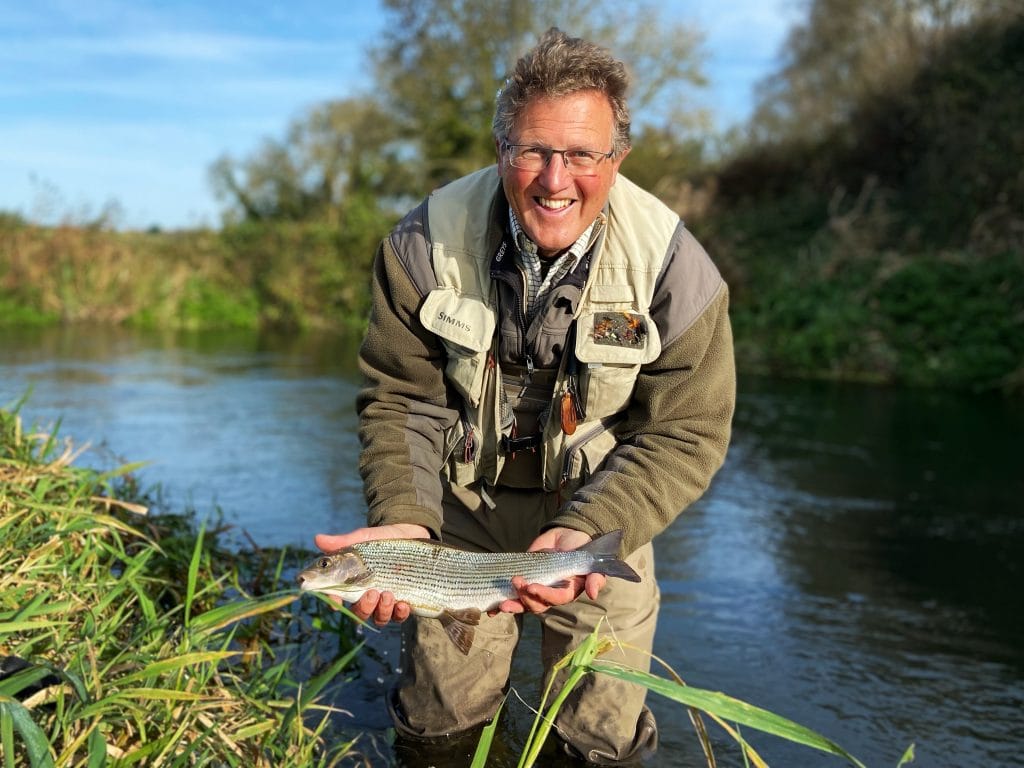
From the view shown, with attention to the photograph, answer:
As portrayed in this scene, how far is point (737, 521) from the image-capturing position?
7660 millimetres

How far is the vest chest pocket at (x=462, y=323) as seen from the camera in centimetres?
376

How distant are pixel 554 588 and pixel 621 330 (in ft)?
3.12

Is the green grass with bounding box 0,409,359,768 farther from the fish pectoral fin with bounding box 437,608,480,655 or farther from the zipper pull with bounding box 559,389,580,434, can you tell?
the zipper pull with bounding box 559,389,580,434

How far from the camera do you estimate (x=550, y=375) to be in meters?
3.92

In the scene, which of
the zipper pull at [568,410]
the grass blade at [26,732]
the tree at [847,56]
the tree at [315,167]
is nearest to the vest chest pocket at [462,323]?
the zipper pull at [568,410]

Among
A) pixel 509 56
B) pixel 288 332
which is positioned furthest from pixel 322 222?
pixel 509 56

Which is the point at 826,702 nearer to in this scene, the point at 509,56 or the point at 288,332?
the point at 288,332

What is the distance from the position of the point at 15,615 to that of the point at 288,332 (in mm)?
20096

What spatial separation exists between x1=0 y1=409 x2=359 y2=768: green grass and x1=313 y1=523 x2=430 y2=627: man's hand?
0.62ft

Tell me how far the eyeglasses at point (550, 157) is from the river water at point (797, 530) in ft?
7.34

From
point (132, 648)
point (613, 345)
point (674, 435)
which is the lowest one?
point (132, 648)

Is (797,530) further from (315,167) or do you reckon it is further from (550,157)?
(315,167)

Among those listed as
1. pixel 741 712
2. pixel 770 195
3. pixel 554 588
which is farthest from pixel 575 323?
pixel 770 195

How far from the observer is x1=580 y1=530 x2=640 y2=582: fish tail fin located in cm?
326
